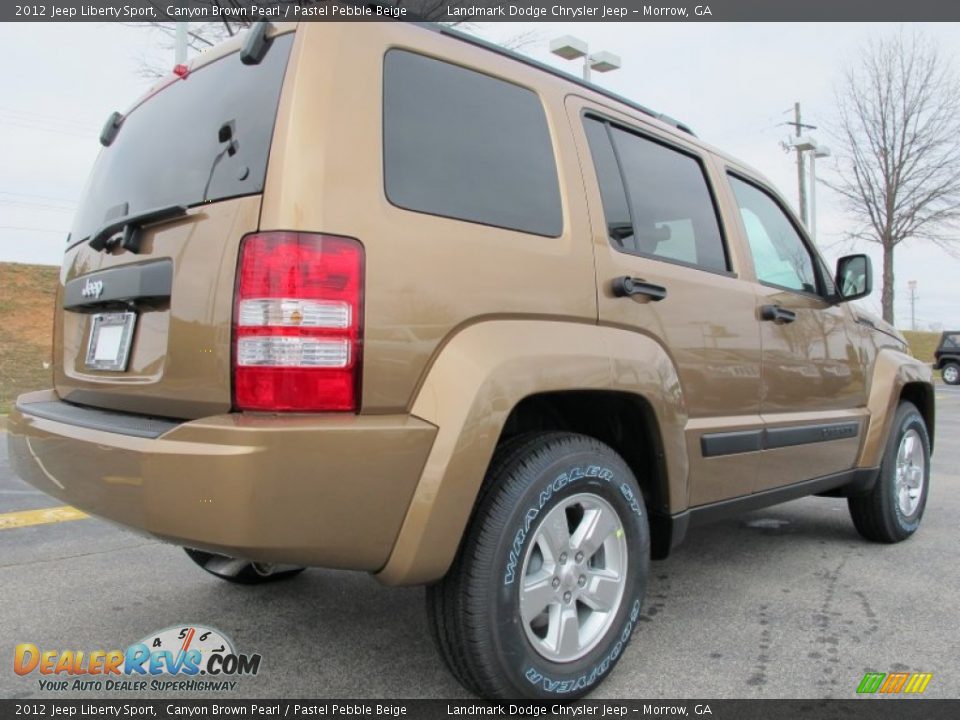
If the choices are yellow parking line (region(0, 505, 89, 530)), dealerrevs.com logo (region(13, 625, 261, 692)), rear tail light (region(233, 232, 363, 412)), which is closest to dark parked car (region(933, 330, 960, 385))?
yellow parking line (region(0, 505, 89, 530))

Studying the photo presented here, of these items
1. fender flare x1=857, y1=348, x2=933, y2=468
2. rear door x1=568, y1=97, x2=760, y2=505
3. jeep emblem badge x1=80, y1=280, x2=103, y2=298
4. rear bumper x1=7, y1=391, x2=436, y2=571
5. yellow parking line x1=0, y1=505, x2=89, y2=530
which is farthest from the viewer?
yellow parking line x1=0, y1=505, x2=89, y2=530

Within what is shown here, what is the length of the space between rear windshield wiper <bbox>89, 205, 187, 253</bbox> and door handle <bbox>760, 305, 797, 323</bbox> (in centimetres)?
230

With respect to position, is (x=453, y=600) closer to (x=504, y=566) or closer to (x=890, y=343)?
(x=504, y=566)

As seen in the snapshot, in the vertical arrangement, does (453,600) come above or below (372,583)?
above

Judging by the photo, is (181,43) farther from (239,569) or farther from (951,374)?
(951,374)

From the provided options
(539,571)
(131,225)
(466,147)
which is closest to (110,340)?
(131,225)

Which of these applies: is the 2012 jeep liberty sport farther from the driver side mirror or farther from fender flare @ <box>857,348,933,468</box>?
fender flare @ <box>857,348,933,468</box>

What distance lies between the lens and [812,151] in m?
20.6

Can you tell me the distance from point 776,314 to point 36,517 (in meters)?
4.30

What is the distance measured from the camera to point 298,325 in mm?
1768

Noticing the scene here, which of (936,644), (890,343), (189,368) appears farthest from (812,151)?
(189,368)

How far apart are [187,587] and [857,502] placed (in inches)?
136

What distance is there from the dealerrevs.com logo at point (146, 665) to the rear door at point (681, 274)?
172 cm

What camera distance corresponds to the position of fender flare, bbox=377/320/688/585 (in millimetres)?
1872
